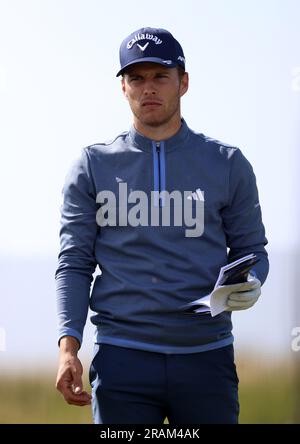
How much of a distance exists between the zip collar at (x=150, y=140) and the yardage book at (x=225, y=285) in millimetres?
470

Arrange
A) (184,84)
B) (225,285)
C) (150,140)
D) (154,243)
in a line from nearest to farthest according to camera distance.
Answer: (225,285), (154,243), (150,140), (184,84)

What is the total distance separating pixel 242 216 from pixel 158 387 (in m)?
0.61

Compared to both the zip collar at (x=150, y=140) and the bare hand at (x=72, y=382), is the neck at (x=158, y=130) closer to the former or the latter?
the zip collar at (x=150, y=140)

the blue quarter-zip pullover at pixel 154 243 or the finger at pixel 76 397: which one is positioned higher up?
the blue quarter-zip pullover at pixel 154 243

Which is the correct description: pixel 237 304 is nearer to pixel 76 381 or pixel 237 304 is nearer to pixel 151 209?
pixel 151 209

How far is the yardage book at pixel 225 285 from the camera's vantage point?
2521mm

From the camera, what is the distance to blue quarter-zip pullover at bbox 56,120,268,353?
2650 millimetres

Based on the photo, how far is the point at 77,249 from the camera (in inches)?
109

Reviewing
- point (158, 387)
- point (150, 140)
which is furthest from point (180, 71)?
point (158, 387)

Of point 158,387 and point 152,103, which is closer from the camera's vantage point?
point 158,387

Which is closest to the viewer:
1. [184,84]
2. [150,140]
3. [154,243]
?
[154,243]

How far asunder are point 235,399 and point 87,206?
2.48ft

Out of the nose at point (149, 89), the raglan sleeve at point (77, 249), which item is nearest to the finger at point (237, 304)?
the raglan sleeve at point (77, 249)
